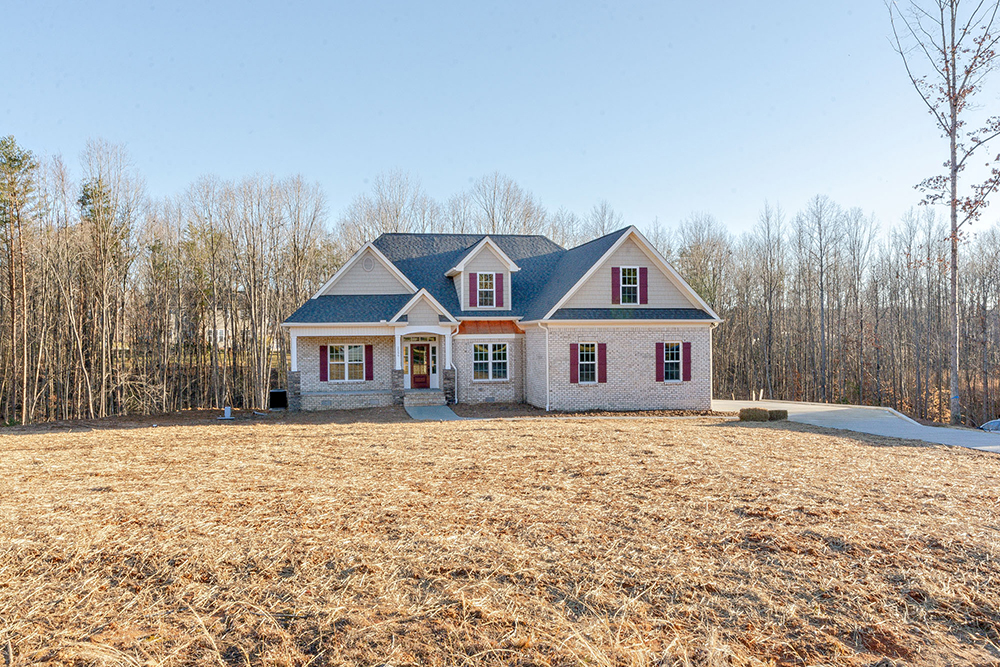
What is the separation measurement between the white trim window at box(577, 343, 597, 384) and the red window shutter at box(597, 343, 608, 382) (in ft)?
0.35

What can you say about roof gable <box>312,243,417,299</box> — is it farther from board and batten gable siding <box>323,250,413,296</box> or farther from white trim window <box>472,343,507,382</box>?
white trim window <box>472,343,507,382</box>

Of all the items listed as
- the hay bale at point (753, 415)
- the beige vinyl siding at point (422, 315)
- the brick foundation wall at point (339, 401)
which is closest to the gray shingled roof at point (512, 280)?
the beige vinyl siding at point (422, 315)

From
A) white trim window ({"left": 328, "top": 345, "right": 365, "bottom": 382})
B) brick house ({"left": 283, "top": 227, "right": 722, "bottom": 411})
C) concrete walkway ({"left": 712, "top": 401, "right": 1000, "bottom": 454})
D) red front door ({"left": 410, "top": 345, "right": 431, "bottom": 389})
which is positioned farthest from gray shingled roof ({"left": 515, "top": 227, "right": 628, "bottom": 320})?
concrete walkway ({"left": 712, "top": 401, "right": 1000, "bottom": 454})

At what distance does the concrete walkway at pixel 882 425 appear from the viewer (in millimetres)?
12758

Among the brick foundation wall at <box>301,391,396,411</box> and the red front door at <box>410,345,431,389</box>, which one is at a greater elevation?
the red front door at <box>410,345,431,389</box>

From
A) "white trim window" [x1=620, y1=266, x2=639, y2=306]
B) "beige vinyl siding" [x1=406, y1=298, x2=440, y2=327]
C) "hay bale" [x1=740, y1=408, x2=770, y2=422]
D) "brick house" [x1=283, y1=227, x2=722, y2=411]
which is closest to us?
"hay bale" [x1=740, y1=408, x2=770, y2=422]

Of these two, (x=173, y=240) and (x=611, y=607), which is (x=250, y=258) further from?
(x=611, y=607)

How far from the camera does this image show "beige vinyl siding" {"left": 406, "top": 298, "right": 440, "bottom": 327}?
65.9 feet

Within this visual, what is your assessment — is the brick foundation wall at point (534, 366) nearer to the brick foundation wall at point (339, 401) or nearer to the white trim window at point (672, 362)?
the white trim window at point (672, 362)

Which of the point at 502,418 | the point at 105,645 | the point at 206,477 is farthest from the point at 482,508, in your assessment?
the point at 502,418

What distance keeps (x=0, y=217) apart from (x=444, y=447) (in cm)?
2314

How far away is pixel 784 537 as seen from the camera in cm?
544

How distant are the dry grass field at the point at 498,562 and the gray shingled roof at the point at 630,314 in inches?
398

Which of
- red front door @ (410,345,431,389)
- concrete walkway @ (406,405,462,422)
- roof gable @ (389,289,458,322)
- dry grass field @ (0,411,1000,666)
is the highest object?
roof gable @ (389,289,458,322)
